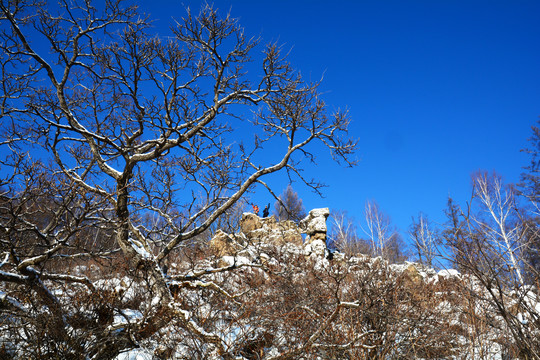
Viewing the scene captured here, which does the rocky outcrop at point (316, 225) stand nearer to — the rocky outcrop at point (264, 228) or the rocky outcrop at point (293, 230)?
the rocky outcrop at point (293, 230)

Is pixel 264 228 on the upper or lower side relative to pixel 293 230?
upper

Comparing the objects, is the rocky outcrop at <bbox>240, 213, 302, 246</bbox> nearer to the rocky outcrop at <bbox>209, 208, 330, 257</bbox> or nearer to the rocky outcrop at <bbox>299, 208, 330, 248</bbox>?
the rocky outcrop at <bbox>209, 208, 330, 257</bbox>

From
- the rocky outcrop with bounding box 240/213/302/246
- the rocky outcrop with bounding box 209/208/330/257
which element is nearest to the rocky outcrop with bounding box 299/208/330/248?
the rocky outcrop with bounding box 209/208/330/257

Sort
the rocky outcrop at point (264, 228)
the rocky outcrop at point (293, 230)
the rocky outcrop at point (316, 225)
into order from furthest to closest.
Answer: the rocky outcrop at point (316, 225) → the rocky outcrop at point (264, 228) → the rocky outcrop at point (293, 230)

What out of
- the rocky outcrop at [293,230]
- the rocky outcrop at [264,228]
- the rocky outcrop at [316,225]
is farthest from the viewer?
the rocky outcrop at [316,225]

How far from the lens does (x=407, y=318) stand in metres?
4.86

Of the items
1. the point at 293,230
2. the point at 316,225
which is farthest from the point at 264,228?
the point at 316,225

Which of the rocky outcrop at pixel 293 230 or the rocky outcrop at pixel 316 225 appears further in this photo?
the rocky outcrop at pixel 316 225

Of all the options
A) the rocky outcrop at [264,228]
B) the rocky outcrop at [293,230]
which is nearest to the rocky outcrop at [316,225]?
the rocky outcrop at [293,230]

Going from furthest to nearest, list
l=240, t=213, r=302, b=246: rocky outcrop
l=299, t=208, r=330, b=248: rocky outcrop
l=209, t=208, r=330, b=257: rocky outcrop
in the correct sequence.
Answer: l=299, t=208, r=330, b=248: rocky outcrop < l=240, t=213, r=302, b=246: rocky outcrop < l=209, t=208, r=330, b=257: rocky outcrop

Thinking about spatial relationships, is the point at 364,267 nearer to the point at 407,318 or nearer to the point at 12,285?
the point at 407,318

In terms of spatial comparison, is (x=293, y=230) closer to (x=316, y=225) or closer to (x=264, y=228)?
(x=316, y=225)

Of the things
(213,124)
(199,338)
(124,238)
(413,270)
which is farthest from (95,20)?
(413,270)

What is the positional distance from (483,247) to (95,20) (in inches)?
313
